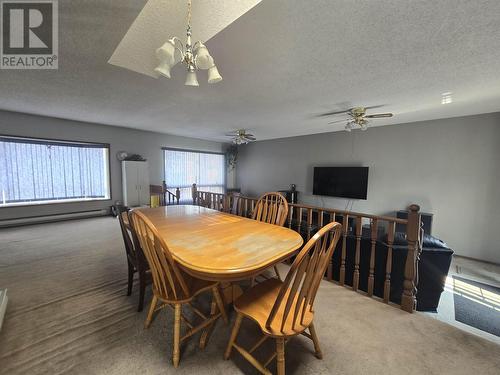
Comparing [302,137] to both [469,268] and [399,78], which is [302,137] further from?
[469,268]

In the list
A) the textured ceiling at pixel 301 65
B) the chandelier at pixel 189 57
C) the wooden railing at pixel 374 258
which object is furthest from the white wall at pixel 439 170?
the chandelier at pixel 189 57

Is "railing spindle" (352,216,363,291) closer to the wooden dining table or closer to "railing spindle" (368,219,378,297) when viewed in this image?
"railing spindle" (368,219,378,297)

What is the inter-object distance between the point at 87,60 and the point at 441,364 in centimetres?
379

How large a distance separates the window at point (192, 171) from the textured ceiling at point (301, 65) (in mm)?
2575

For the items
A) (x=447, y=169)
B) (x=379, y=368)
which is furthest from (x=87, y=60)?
(x=447, y=169)

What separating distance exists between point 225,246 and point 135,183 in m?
4.80

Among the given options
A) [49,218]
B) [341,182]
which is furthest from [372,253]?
[49,218]

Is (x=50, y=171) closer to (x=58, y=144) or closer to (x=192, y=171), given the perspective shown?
(x=58, y=144)

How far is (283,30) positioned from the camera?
149 centimetres

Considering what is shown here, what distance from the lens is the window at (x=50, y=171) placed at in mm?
3834

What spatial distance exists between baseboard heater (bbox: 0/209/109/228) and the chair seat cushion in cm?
526

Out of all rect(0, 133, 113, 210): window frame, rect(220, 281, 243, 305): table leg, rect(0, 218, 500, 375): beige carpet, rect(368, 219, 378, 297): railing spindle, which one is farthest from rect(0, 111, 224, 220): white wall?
rect(368, 219, 378, 297): railing spindle

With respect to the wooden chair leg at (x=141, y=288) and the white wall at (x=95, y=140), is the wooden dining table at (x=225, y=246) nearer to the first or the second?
the wooden chair leg at (x=141, y=288)

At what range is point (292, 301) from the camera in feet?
3.07
